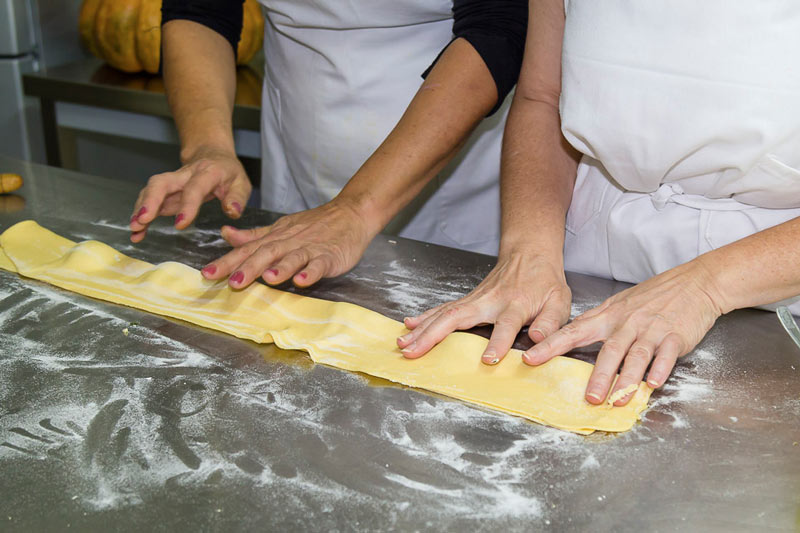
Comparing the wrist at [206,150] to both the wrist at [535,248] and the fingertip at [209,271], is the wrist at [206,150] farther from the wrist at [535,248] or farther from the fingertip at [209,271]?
the wrist at [535,248]

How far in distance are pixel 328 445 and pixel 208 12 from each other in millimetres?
1273

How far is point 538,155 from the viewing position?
141 cm

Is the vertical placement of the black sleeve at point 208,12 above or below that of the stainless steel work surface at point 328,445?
above

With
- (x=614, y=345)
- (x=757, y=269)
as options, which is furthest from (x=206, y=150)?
(x=757, y=269)

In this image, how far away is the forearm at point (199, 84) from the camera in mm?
1653

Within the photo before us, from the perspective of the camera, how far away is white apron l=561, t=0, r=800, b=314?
42.3 inches

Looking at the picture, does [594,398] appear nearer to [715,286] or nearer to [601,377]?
[601,377]

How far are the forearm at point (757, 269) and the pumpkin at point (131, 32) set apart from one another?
1.89m

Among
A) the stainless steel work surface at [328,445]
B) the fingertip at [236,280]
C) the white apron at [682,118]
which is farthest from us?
the fingertip at [236,280]

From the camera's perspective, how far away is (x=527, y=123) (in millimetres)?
1432

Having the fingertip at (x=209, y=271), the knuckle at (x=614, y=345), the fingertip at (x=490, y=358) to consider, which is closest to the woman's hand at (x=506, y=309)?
the fingertip at (x=490, y=358)

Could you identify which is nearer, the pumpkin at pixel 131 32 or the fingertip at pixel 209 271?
the fingertip at pixel 209 271

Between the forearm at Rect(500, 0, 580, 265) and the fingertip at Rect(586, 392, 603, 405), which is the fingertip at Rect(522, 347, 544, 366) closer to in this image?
the fingertip at Rect(586, 392, 603, 405)

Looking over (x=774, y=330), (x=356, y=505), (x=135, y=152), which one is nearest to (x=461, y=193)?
(x=774, y=330)
